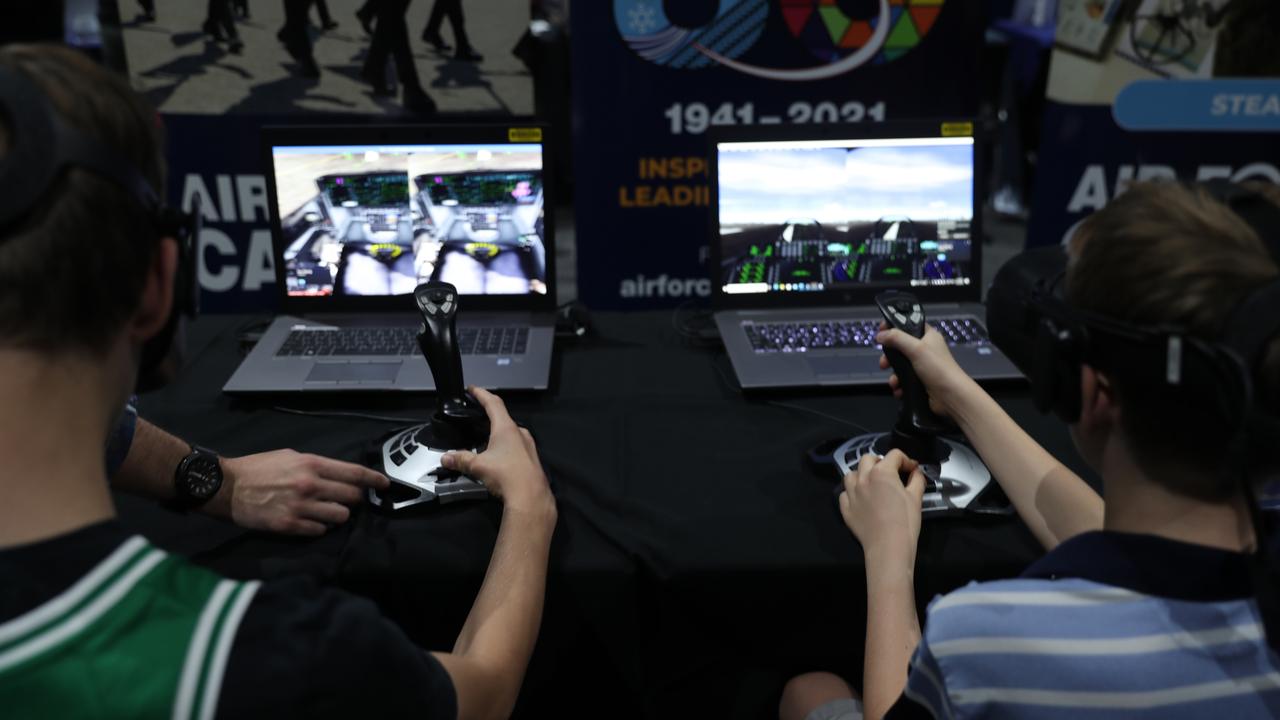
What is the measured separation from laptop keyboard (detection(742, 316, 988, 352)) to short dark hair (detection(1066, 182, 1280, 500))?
84 cm

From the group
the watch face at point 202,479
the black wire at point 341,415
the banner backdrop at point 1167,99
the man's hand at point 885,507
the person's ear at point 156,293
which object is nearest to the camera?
the person's ear at point 156,293

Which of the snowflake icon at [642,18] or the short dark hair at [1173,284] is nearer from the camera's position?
the short dark hair at [1173,284]

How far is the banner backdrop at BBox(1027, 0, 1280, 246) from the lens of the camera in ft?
7.82

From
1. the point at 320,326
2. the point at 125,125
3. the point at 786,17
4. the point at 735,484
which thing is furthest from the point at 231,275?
the point at 125,125

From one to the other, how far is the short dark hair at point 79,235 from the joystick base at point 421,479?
1.81ft

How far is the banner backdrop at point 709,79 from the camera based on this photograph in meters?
2.23

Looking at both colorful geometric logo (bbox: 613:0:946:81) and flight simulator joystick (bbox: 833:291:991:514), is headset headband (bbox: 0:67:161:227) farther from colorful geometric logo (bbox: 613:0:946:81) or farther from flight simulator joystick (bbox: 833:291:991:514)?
colorful geometric logo (bbox: 613:0:946:81)

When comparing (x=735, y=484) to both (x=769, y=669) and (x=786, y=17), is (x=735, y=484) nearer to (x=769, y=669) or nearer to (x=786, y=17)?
(x=769, y=669)

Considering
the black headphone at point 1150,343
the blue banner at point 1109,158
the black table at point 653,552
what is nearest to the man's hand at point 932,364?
the black table at point 653,552

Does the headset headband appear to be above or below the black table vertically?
above

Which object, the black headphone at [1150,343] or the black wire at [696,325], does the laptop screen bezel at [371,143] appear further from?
the black headphone at [1150,343]

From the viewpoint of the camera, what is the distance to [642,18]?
2.23 m

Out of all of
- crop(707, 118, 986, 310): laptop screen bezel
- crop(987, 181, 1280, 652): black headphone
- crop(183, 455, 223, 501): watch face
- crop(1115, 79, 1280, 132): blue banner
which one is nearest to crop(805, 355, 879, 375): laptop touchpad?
crop(707, 118, 986, 310): laptop screen bezel

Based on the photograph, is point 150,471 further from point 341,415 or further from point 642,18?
point 642,18
